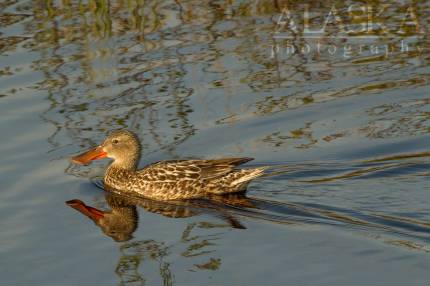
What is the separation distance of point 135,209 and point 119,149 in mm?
1006

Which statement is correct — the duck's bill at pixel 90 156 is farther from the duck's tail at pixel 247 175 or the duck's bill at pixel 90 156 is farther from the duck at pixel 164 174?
the duck's tail at pixel 247 175

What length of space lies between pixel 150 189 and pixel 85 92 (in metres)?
2.60

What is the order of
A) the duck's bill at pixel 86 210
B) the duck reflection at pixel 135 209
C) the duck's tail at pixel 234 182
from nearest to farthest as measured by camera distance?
the duck reflection at pixel 135 209 < the duck's bill at pixel 86 210 < the duck's tail at pixel 234 182

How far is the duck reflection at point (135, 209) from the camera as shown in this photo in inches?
417

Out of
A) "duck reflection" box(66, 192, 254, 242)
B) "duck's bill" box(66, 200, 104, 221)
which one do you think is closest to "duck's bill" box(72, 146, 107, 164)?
"duck reflection" box(66, 192, 254, 242)

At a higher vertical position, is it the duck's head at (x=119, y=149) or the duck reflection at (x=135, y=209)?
the duck's head at (x=119, y=149)

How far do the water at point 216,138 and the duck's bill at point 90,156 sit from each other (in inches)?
6.9

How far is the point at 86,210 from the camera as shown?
36.7 ft

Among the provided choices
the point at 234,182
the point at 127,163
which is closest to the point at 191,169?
the point at 234,182

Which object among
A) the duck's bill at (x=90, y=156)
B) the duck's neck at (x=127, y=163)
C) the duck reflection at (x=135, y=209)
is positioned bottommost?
the duck reflection at (x=135, y=209)

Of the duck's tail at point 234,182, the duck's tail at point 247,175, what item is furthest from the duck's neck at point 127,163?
the duck's tail at point 247,175

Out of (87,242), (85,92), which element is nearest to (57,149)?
(85,92)

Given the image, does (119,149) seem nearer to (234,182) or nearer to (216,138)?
(216,138)

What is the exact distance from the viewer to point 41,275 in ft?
30.7
